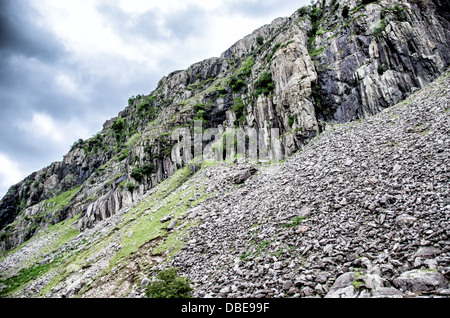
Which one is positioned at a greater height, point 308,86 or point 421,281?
point 308,86

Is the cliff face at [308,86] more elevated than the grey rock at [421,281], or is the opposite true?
the cliff face at [308,86]

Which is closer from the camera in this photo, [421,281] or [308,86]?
[421,281]

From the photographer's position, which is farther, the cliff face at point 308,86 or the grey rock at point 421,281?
the cliff face at point 308,86

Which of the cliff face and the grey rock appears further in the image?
the cliff face

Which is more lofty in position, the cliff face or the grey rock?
the cliff face

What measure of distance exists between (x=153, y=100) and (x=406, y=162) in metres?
99.8

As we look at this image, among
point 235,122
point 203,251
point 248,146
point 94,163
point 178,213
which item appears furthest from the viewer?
point 94,163

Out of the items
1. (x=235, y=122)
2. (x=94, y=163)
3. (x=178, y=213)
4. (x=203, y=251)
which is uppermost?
(x=94, y=163)

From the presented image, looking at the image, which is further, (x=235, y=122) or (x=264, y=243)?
(x=235, y=122)
